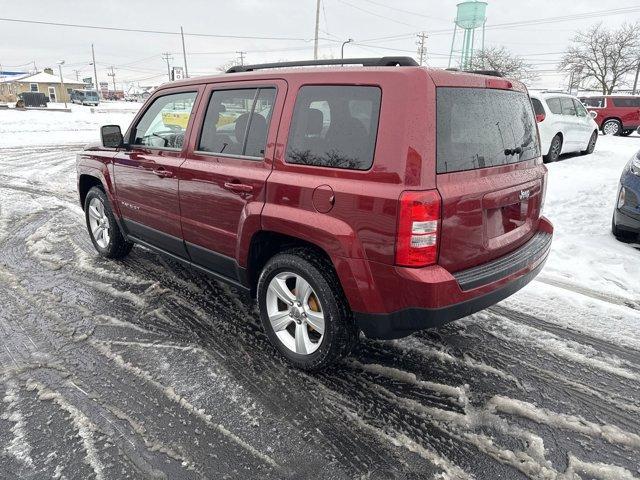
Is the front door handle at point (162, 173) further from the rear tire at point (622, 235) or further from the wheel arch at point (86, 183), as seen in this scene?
the rear tire at point (622, 235)

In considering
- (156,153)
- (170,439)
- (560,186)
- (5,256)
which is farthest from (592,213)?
(5,256)

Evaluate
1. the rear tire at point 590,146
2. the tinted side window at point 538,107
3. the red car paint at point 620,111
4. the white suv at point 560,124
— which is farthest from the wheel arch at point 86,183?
the red car paint at point 620,111

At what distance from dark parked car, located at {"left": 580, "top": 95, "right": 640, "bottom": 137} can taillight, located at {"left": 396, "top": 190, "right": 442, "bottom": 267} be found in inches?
839

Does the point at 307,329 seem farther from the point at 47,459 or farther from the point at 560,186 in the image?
the point at 560,186

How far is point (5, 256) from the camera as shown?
16.3 feet

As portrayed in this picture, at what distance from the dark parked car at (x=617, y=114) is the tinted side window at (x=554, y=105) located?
33.5 ft

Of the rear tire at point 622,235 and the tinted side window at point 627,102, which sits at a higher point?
the tinted side window at point 627,102

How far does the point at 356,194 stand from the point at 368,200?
3.1 inches

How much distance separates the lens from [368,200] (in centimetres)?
236

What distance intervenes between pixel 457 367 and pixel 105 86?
127 m

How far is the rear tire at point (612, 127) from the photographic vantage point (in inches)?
807

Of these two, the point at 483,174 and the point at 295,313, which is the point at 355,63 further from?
the point at 295,313

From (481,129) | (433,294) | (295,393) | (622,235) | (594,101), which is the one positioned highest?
(594,101)

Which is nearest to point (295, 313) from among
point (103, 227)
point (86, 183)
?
point (103, 227)
